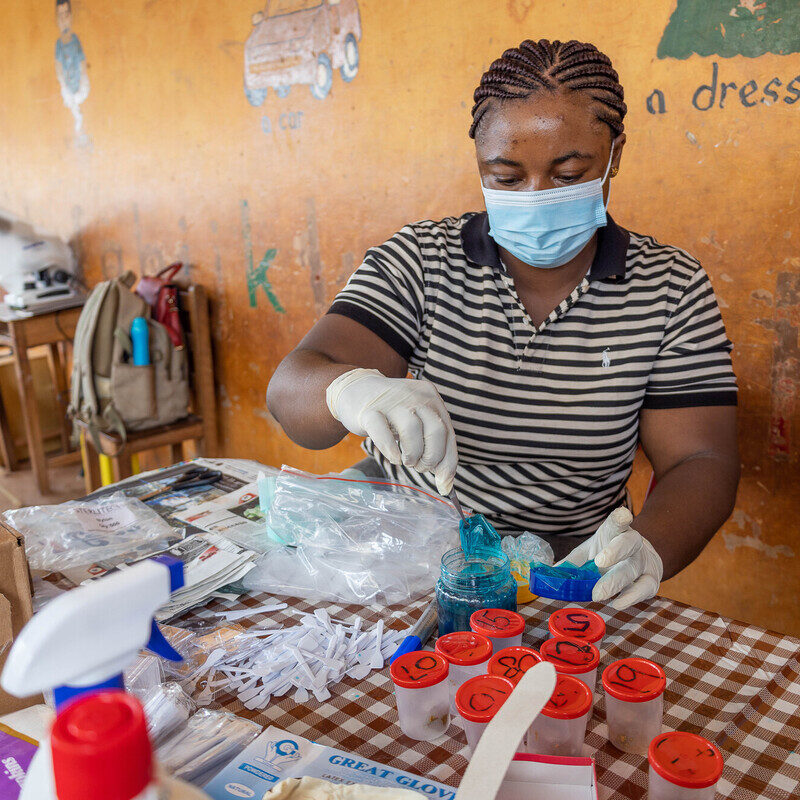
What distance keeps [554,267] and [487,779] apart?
108 centimetres

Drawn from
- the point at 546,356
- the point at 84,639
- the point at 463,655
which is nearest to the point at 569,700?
the point at 463,655

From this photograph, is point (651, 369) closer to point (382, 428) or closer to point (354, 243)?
point (382, 428)

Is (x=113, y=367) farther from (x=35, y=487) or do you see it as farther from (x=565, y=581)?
(x=565, y=581)

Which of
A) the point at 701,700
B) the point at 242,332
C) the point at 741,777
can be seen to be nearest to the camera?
the point at 741,777

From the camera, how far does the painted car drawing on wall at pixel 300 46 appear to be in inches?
97.7

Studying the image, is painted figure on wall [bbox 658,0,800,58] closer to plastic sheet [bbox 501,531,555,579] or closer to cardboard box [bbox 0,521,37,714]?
plastic sheet [bbox 501,531,555,579]

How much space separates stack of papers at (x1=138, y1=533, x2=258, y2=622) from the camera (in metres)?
1.09

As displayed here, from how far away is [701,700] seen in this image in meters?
0.88

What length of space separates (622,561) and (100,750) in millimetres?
765

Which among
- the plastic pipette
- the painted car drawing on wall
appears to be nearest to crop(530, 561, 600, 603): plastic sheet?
the plastic pipette

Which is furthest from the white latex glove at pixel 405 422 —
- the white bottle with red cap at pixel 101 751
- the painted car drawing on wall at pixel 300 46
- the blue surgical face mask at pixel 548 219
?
Result: the painted car drawing on wall at pixel 300 46

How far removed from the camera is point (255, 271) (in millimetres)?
3031

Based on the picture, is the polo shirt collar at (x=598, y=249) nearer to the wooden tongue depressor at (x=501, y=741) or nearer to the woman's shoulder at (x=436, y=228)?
the woman's shoulder at (x=436, y=228)

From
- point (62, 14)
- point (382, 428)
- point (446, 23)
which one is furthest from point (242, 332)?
point (382, 428)
